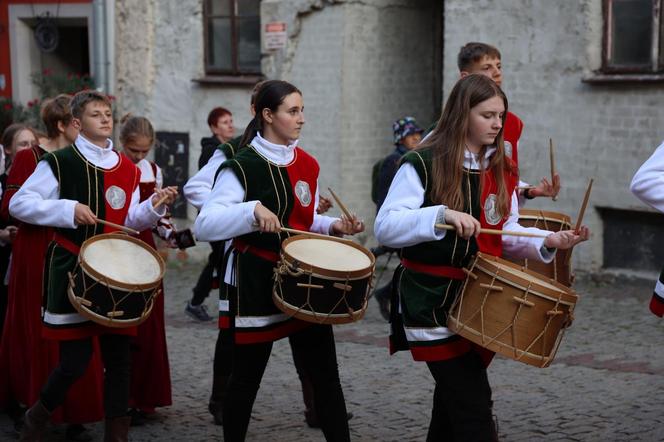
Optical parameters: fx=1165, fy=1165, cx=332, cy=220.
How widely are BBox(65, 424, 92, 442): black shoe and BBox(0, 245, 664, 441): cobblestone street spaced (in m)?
0.08

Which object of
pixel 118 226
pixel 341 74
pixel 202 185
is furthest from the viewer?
pixel 341 74

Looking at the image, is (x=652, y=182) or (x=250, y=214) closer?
(x=652, y=182)

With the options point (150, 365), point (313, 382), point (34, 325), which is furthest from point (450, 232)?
point (34, 325)

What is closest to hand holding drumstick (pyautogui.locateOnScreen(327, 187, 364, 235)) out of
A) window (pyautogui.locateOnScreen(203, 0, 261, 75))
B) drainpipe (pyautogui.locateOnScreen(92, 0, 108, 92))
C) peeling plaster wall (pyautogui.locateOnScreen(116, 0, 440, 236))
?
peeling plaster wall (pyautogui.locateOnScreen(116, 0, 440, 236))

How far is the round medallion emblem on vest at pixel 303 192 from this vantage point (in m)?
5.08

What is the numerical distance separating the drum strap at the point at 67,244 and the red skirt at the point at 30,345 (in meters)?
0.85

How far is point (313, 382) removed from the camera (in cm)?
505

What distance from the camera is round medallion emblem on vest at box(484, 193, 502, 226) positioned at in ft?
14.7

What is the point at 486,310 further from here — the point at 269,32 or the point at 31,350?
the point at 269,32

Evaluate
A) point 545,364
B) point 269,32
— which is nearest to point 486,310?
point 545,364

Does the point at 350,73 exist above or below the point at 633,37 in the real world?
below

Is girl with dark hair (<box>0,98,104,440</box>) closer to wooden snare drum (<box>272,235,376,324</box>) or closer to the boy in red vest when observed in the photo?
wooden snare drum (<box>272,235,376,324</box>)

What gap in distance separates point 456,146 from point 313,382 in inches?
51.1

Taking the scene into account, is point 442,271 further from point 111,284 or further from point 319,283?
point 111,284
